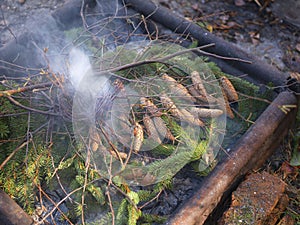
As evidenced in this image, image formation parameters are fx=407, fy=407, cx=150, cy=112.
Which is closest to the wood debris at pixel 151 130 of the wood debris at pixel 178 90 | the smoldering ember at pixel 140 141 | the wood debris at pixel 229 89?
the smoldering ember at pixel 140 141

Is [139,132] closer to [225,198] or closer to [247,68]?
[225,198]

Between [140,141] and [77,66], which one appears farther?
[77,66]

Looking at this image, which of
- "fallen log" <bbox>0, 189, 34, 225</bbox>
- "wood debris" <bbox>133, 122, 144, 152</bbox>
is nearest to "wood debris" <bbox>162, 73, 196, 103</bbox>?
"wood debris" <bbox>133, 122, 144, 152</bbox>

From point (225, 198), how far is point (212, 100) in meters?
0.52

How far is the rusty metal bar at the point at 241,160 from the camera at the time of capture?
5.90ft

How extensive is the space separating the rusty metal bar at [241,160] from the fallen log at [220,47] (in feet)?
0.62

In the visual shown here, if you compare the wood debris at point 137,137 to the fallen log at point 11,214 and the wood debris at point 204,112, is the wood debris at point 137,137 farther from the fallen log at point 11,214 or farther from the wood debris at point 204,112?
the fallen log at point 11,214

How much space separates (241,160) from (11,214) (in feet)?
3.53

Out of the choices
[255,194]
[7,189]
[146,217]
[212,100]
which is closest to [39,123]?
[7,189]

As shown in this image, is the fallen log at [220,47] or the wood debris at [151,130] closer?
the wood debris at [151,130]

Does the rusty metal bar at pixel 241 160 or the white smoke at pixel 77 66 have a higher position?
the white smoke at pixel 77 66

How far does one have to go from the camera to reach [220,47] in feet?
8.30

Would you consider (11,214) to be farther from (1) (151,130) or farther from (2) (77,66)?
(2) (77,66)


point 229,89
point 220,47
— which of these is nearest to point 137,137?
point 229,89
